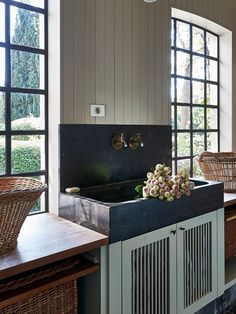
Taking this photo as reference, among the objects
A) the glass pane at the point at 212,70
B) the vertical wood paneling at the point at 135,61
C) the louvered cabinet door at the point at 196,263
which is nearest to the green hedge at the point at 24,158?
the vertical wood paneling at the point at 135,61

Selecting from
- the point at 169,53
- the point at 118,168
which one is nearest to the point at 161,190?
the point at 118,168

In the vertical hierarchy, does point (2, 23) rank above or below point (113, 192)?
above

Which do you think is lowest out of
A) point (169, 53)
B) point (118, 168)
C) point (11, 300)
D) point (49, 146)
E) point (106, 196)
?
point (11, 300)

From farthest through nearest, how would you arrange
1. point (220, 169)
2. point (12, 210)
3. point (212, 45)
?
1. point (212, 45)
2. point (220, 169)
3. point (12, 210)

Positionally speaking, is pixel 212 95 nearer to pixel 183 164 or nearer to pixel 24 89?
pixel 183 164

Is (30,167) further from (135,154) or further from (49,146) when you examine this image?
(135,154)

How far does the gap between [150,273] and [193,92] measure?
197 cm

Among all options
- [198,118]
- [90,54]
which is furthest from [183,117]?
[90,54]

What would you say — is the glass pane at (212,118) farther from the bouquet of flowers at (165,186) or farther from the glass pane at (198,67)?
the bouquet of flowers at (165,186)

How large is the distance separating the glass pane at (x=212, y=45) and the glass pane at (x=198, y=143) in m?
0.88

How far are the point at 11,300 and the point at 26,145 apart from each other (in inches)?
39.2

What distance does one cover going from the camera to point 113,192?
2236mm

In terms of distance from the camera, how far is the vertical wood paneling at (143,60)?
2.44 metres

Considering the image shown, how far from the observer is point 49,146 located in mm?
2086
